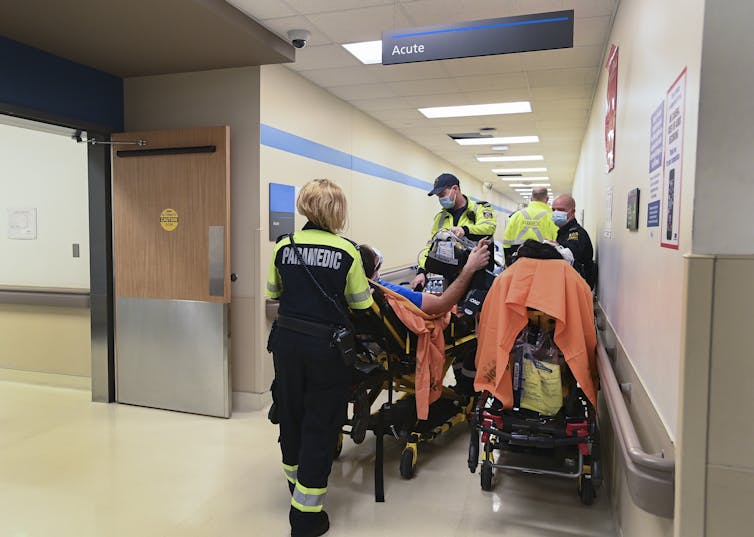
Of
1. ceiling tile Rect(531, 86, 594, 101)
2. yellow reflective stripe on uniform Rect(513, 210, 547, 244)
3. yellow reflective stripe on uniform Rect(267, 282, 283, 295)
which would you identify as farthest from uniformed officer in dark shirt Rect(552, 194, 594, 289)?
yellow reflective stripe on uniform Rect(267, 282, 283, 295)

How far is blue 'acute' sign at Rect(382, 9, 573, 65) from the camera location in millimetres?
2715

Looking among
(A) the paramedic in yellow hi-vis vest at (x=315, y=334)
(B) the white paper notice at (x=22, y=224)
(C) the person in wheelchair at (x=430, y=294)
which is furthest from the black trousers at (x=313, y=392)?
(B) the white paper notice at (x=22, y=224)

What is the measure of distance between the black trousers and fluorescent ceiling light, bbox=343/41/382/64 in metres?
2.65

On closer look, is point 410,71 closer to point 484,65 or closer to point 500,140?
point 484,65

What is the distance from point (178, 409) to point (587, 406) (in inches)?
125

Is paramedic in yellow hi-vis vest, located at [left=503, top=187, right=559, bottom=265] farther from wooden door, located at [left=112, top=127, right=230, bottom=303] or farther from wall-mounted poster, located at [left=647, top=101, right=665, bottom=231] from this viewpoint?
wall-mounted poster, located at [left=647, top=101, right=665, bottom=231]

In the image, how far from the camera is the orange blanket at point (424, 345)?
306 cm

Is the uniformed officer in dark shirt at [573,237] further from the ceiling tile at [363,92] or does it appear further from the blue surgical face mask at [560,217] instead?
the ceiling tile at [363,92]

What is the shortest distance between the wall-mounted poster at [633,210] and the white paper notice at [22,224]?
5112 millimetres

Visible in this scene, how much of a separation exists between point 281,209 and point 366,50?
147 centimetres

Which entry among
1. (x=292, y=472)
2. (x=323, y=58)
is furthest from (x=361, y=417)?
(x=323, y=58)

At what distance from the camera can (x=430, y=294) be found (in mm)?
3326

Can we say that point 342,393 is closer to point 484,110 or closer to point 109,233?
point 109,233

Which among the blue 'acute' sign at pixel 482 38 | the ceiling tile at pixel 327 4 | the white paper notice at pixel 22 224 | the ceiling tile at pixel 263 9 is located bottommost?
the white paper notice at pixel 22 224
